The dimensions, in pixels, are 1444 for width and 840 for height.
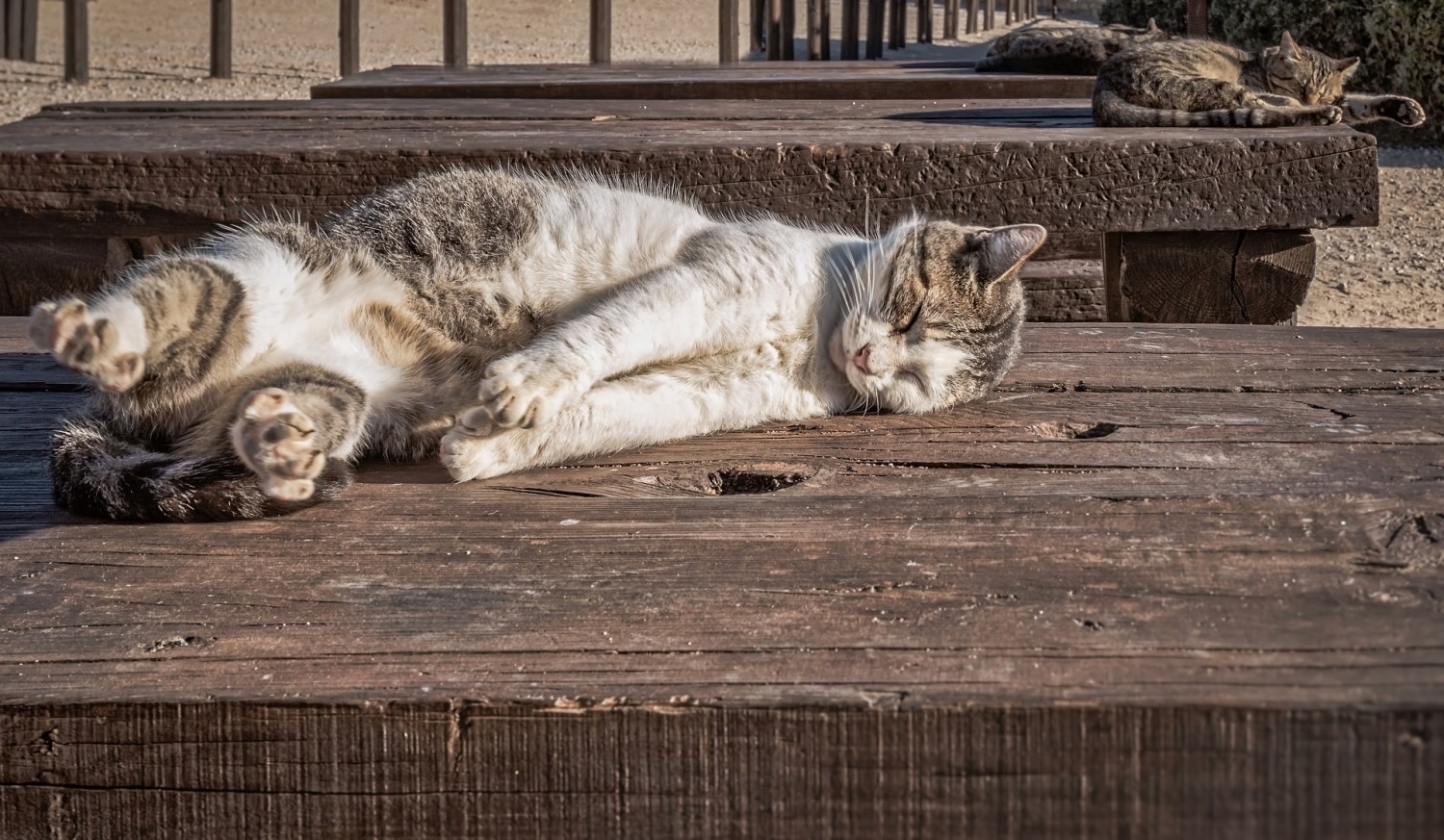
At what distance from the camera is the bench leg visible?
3.22 m

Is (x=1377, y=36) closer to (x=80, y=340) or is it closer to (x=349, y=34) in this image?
(x=349, y=34)

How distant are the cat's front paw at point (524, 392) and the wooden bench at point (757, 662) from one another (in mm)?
191

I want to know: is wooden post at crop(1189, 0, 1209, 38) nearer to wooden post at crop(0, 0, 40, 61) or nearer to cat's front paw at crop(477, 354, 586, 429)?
cat's front paw at crop(477, 354, 586, 429)

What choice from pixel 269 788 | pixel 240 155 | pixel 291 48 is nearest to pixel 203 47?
pixel 291 48

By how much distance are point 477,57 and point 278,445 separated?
46.8ft

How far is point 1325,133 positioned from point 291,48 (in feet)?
50.4

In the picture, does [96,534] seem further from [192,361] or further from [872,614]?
[872,614]

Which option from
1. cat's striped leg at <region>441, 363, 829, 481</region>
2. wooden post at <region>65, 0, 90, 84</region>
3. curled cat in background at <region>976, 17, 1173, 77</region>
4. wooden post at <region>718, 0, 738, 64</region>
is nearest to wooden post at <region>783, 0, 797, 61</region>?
wooden post at <region>718, 0, 738, 64</region>

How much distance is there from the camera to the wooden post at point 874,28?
1689cm

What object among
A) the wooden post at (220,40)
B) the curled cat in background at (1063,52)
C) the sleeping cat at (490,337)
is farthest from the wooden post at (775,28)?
the sleeping cat at (490,337)

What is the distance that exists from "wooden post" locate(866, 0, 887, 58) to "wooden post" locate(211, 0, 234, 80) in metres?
7.92

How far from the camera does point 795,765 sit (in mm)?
1239

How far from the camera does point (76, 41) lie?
1241 cm

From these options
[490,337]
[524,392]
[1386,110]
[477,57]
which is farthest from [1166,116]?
[477,57]
